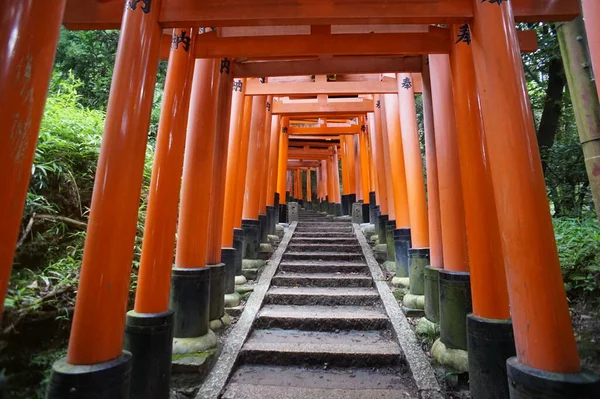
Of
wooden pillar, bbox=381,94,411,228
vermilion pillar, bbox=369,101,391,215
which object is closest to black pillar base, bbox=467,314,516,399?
wooden pillar, bbox=381,94,411,228

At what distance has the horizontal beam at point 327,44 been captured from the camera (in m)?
2.91

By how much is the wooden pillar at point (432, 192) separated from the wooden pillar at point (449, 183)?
433mm

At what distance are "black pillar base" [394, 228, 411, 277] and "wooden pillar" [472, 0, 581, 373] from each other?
3.48 metres

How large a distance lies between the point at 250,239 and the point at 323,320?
8.57ft

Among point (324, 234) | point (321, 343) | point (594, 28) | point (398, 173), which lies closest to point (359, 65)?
point (398, 173)

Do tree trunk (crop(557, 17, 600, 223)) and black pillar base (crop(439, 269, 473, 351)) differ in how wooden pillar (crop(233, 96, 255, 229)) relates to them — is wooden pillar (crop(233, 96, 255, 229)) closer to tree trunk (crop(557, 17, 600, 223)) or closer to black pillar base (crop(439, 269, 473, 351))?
black pillar base (crop(439, 269, 473, 351))

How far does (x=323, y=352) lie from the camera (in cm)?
336

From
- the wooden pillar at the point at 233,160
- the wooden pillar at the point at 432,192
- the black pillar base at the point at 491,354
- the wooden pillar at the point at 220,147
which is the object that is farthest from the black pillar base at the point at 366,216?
the black pillar base at the point at 491,354

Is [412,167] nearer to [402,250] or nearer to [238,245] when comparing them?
[402,250]

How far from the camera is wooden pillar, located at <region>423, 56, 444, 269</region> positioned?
12.1ft

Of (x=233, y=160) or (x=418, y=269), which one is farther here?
(x=233, y=160)

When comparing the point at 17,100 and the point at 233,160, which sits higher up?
the point at 233,160

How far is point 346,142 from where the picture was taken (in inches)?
521

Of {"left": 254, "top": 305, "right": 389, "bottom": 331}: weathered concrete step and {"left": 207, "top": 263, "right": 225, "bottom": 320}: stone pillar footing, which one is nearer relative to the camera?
{"left": 207, "top": 263, "right": 225, "bottom": 320}: stone pillar footing
